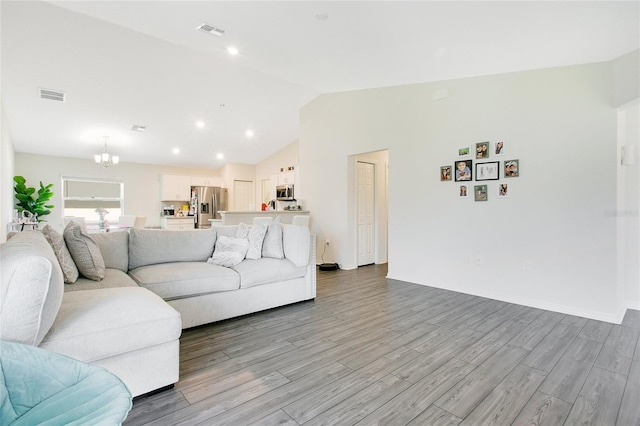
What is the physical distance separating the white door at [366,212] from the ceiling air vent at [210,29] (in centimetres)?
314

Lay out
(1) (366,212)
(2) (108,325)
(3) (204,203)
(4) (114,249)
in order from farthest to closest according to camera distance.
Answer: (3) (204,203)
(1) (366,212)
(4) (114,249)
(2) (108,325)

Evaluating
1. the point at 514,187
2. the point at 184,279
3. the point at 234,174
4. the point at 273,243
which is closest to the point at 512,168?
the point at 514,187

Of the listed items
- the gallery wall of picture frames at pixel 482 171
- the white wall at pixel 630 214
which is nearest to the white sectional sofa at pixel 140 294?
the gallery wall of picture frames at pixel 482 171

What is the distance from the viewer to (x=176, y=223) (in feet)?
28.2

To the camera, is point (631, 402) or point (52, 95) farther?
point (52, 95)

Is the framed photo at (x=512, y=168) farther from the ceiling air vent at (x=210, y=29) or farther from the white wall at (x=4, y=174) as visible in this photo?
the white wall at (x=4, y=174)

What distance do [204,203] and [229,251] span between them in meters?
5.91

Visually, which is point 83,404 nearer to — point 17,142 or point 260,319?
point 260,319

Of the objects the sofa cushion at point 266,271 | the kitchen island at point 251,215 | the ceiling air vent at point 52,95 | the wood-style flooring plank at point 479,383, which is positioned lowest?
the wood-style flooring plank at point 479,383

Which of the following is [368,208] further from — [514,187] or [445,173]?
[514,187]

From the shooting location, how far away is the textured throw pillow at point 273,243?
3629 millimetres

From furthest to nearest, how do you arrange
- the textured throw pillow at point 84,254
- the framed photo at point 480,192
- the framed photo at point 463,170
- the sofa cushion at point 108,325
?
the framed photo at point 463,170
the framed photo at point 480,192
the textured throw pillow at point 84,254
the sofa cushion at point 108,325

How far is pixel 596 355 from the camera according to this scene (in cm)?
236

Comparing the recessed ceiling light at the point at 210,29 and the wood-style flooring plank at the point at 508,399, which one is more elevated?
the recessed ceiling light at the point at 210,29
